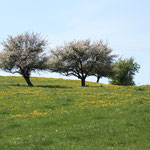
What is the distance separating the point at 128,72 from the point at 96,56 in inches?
1811

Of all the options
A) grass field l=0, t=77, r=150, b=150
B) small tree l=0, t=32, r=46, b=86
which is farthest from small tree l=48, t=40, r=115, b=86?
grass field l=0, t=77, r=150, b=150

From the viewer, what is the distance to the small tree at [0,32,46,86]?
49125mm

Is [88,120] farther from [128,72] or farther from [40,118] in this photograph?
[128,72]

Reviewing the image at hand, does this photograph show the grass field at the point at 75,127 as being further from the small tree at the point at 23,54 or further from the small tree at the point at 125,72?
the small tree at the point at 125,72

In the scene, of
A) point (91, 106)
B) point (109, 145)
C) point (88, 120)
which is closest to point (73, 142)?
point (109, 145)

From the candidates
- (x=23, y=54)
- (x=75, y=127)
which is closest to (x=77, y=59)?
(x=23, y=54)

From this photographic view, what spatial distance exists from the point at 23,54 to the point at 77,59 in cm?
1267

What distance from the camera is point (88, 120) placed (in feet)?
54.6

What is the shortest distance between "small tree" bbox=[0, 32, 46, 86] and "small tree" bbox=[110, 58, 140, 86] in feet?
162

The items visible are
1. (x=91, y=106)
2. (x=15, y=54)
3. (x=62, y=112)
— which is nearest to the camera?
(x=62, y=112)

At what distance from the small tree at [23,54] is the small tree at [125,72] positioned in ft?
162

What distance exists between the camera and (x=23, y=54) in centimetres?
5003

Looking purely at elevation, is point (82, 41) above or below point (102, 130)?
above

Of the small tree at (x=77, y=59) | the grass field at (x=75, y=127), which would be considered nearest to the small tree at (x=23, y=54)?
the small tree at (x=77, y=59)
